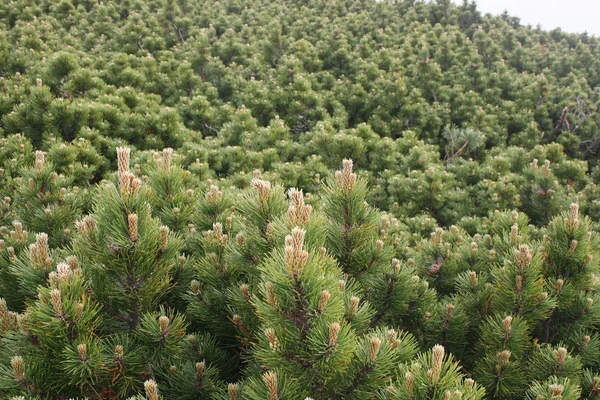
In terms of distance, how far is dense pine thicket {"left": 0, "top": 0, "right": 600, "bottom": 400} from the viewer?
1.81 m

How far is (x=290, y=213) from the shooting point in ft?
5.84

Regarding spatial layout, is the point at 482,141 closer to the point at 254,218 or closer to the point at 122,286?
the point at 254,218

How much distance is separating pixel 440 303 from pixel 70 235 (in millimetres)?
2968

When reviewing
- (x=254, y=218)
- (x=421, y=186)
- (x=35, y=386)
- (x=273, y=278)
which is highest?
(x=273, y=278)

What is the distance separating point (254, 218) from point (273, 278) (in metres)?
0.67

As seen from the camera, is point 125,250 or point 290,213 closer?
point 290,213

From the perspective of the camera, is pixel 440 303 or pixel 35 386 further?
pixel 440 303

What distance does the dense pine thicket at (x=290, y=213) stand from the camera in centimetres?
181

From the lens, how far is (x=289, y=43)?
1215 cm

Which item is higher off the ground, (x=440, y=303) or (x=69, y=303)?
(x=69, y=303)

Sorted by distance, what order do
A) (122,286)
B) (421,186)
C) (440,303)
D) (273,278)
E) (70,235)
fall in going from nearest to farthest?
(273,278) < (122,286) < (440,303) < (70,235) < (421,186)

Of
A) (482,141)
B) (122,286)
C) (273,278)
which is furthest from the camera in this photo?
(482,141)

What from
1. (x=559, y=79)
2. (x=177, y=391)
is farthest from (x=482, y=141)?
(x=177, y=391)

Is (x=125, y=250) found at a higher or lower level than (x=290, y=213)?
lower
